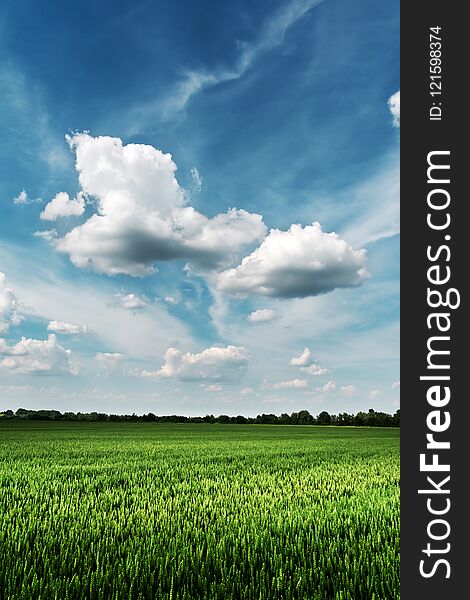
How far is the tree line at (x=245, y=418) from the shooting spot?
106 meters

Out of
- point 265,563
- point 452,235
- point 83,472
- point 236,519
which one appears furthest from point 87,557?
point 83,472

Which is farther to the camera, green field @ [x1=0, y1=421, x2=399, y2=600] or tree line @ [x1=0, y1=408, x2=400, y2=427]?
tree line @ [x1=0, y1=408, x2=400, y2=427]

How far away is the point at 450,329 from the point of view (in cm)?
327

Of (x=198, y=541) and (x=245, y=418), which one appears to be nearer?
(x=198, y=541)

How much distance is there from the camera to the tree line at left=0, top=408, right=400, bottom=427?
106062 mm

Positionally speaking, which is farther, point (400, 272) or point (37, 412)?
point (37, 412)

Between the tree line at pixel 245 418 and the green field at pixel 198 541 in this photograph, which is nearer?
the green field at pixel 198 541

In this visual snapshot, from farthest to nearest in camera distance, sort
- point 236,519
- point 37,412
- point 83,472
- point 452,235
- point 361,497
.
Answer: point 37,412 → point 83,472 → point 361,497 → point 236,519 → point 452,235

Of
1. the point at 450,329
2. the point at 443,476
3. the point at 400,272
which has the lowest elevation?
the point at 443,476

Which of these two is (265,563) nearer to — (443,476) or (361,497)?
(443,476)

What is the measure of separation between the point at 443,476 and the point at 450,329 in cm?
101

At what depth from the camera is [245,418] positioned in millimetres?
121125

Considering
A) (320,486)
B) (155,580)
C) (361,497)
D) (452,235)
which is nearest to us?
(452,235)

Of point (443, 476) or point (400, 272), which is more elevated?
point (400, 272)
